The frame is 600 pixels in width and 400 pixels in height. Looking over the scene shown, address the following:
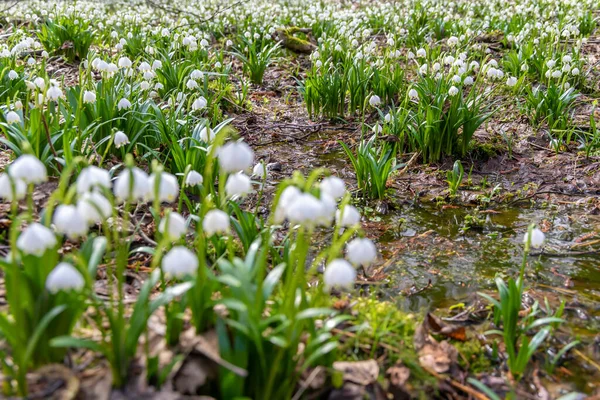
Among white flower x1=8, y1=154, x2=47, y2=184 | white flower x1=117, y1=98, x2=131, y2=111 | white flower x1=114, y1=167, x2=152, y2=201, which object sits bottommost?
white flower x1=114, y1=167, x2=152, y2=201

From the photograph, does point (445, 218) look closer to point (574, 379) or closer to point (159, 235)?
point (574, 379)

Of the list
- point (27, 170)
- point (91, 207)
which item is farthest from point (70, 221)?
point (27, 170)

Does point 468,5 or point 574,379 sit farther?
point 468,5

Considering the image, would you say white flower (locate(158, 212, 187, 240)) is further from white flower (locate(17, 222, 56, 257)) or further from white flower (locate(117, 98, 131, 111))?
white flower (locate(117, 98, 131, 111))

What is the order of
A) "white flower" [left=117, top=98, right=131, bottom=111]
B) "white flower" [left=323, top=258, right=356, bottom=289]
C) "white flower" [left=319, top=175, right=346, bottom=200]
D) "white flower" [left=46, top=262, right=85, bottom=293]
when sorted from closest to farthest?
"white flower" [left=46, top=262, right=85, bottom=293] < "white flower" [left=323, top=258, right=356, bottom=289] < "white flower" [left=319, top=175, right=346, bottom=200] < "white flower" [left=117, top=98, right=131, bottom=111]

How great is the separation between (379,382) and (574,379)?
2.63 ft

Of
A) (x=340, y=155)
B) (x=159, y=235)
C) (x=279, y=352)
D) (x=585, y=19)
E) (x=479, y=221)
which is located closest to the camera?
(x=279, y=352)

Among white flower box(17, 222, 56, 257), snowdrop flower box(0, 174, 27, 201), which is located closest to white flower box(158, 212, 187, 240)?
white flower box(17, 222, 56, 257)

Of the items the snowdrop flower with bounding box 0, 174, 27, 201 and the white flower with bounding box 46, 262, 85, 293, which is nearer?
the white flower with bounding box 46, 262, 85, 293

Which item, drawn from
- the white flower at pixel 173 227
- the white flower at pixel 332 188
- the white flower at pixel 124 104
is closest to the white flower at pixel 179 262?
the white flower at pixel 173 227

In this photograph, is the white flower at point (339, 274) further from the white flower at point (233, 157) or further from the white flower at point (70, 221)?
the white flower at point (70, 221)

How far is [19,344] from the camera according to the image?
4.54 ft

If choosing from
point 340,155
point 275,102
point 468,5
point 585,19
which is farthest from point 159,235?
point 468,5

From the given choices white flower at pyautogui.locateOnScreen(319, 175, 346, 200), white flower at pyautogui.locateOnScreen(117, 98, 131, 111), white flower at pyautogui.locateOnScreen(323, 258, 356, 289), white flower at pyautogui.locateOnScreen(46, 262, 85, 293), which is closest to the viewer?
white flower at pyautogui.locateOnScreen(46, 262, 85, 293)
